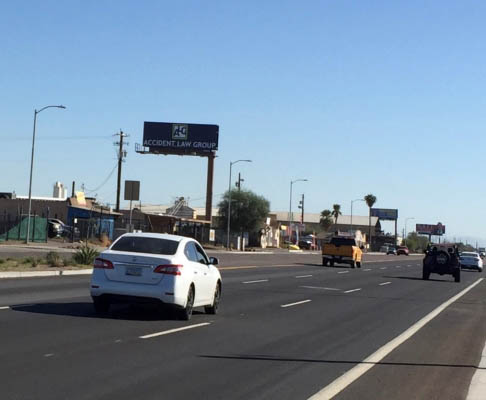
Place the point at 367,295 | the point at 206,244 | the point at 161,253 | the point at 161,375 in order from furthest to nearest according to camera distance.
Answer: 1. the point at 206,244
2. the point at 367,295
3. the point at 161,253
4. the point at 161,375

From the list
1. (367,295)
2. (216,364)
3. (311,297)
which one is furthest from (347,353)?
(367,295)

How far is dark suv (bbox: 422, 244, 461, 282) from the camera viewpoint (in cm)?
4162

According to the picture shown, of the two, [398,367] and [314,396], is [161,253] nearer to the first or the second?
[398,367]

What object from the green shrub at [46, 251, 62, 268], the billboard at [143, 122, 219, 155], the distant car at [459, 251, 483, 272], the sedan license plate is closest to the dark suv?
the green shrub at [46, 251, 62, 268]

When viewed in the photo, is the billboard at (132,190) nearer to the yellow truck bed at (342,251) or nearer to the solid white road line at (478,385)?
the yellow truck bed at (342,251)

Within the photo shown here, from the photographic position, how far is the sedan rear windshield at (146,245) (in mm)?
16031

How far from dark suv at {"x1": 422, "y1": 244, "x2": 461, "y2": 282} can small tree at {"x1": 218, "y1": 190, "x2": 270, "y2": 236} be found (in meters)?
57.3

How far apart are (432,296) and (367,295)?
276 centimetres

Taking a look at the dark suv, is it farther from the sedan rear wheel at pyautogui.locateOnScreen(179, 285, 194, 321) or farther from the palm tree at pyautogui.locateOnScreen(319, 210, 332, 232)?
the palm tree at pyautogui.locateOnScreen(319, 210, 332, 232)

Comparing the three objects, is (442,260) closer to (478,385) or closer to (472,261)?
(472,261)

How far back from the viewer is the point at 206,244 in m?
88.0

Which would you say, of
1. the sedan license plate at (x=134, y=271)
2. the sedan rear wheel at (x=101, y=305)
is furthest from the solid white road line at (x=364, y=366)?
the sedan rear wheel at (x=101, y=305)

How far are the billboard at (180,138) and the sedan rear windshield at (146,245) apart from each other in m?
84.3

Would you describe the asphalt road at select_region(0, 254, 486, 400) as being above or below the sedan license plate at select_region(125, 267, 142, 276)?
below
